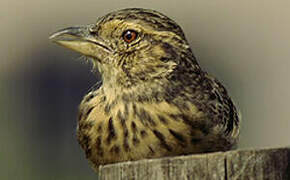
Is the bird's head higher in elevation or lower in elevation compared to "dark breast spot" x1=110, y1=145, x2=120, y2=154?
higher

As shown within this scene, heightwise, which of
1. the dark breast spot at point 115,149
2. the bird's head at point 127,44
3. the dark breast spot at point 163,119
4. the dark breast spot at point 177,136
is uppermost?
the bird's head at point 127,44

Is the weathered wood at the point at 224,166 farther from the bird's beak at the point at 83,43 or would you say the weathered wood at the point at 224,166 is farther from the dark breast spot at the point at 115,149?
the bird's beak at the point at 83,43

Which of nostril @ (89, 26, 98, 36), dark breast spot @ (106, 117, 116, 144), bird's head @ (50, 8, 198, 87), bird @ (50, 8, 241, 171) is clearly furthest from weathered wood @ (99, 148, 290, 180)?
nostril @ (89, 26, 98, 36)

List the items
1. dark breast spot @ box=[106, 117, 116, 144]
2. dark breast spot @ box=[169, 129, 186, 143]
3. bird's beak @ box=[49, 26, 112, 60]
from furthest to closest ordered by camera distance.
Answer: bird's beak @ box=[49, 26, 112, 60]
dark breast spot @ box=[106, 117, 116, 144]
dark breast spot @ box=[169, 129, 186, 143]

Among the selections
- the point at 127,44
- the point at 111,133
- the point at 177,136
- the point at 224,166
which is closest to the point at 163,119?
the point at 177,136

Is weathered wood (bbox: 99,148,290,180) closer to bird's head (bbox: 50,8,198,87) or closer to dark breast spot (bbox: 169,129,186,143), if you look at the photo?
dark breast spot (bbox: 169,129,186,143)

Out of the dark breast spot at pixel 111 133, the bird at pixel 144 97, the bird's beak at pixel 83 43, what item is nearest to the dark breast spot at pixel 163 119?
the bird at pixel 144 97

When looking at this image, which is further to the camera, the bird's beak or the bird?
the bird's beak

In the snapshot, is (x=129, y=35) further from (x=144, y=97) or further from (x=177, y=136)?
(x=177, y=136)

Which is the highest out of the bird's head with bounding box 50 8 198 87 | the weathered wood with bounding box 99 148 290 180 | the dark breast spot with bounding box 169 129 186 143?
the bird's head with bounding box 50 8 198 87
